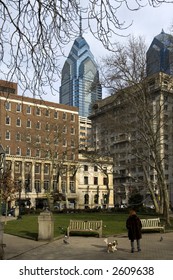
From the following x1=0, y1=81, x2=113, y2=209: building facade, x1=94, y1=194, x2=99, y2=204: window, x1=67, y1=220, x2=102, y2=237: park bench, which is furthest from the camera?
x1=94, y1=194, x2=99, y2=204: window

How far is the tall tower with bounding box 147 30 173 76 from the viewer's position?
25906 millimetres

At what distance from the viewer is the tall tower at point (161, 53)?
Answer: 25906 mm

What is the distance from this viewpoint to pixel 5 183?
38.6 meters

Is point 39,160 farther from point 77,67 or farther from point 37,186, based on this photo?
point 77,67

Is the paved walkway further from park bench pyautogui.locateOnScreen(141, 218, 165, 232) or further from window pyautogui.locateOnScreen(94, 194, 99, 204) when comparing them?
window pyautogui.locateOnScreen(94, 194, 99, 204)

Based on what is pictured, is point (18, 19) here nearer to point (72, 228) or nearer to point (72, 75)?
point (72, 75)

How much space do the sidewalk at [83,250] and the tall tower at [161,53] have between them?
1289cm

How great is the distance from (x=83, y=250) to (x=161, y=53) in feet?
53.4

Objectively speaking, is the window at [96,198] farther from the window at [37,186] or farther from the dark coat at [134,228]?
the dark coat at [134,228]

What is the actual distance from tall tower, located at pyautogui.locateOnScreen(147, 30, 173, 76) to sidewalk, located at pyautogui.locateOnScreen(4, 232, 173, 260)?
12890 mm

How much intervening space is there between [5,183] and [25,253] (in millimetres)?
25428

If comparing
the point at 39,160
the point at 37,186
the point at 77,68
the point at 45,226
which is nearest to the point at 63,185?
the point at 37,186

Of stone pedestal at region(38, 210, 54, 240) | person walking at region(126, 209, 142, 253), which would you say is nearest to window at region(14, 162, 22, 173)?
stone pedestal at region(38, 210, 54, 240)

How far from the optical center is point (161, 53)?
26391mm
